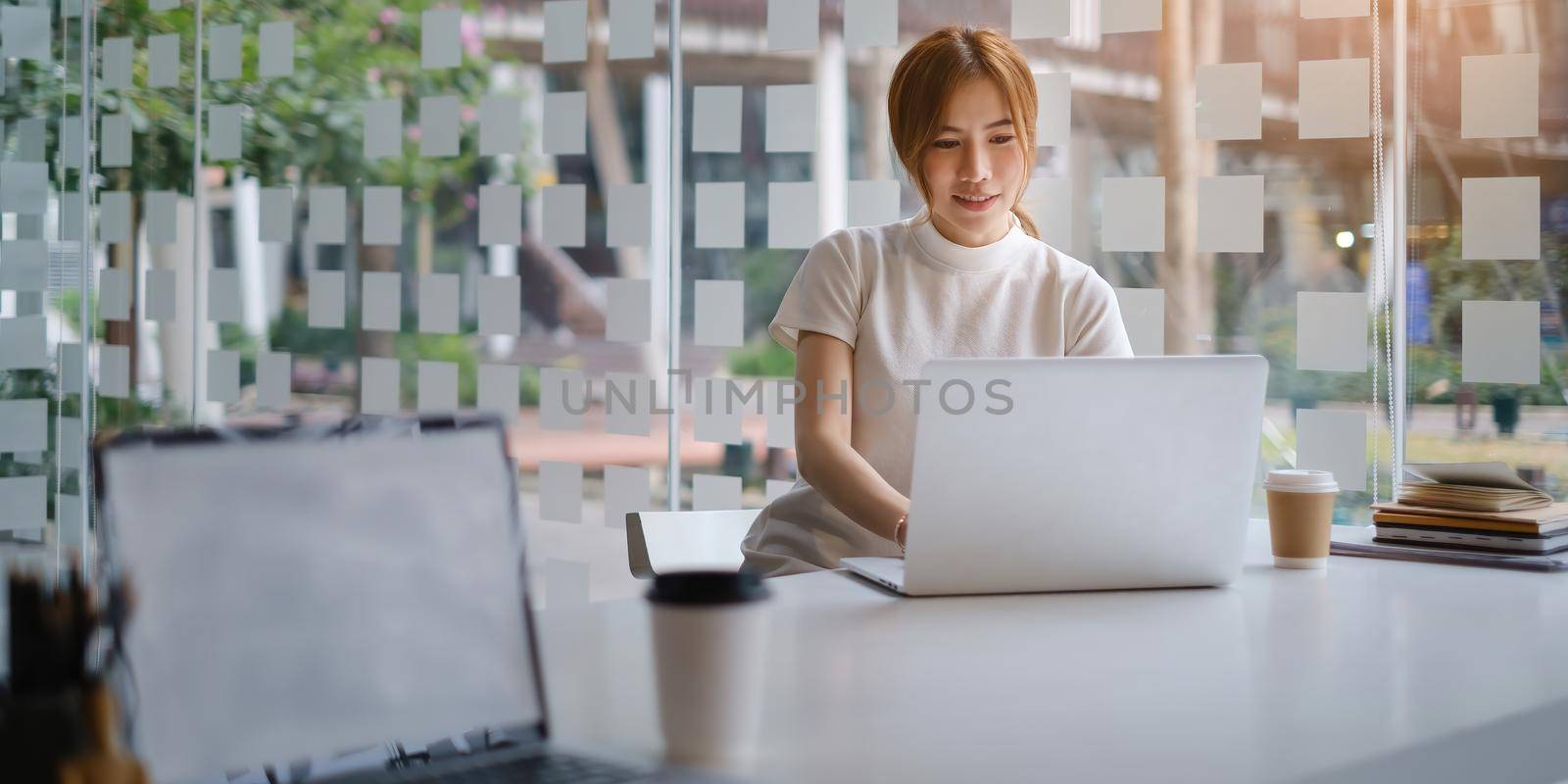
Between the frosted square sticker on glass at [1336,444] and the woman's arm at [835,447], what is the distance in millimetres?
998

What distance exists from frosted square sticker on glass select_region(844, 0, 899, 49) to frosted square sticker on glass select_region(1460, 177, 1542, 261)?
1219 mm

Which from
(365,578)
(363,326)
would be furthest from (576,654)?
(363,326)

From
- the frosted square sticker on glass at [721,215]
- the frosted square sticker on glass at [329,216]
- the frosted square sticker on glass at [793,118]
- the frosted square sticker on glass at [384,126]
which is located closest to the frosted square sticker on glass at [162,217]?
the frosted square sticker on glass at [329,216]

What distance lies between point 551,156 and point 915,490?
233 centimetres

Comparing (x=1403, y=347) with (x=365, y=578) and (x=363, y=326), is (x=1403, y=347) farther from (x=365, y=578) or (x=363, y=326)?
(x=363, y=326)

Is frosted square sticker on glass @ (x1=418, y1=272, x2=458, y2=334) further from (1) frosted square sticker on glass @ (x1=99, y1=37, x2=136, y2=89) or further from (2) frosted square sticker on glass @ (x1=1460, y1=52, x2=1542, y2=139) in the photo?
(2) frosted square sticker on glass @ (x1=1460, y1=52, x2=1542, y2=139)

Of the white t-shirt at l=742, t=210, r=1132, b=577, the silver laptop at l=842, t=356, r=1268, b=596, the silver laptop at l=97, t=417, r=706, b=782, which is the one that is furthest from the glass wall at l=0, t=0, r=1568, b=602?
the silver laptop at l=97, t=417, r=706, b=782

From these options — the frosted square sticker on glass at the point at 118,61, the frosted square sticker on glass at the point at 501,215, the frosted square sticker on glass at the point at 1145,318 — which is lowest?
the frosted square sticker on glass at the point at 1145,318

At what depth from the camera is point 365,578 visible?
0.85 m

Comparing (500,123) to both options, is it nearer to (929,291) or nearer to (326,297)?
(326,297)

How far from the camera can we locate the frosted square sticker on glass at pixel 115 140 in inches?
166

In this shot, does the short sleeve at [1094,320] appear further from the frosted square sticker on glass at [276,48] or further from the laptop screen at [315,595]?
the frosted square sticker on glass at [276,48]

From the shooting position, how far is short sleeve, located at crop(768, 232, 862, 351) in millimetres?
2189

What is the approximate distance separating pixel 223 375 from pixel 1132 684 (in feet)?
11.7
